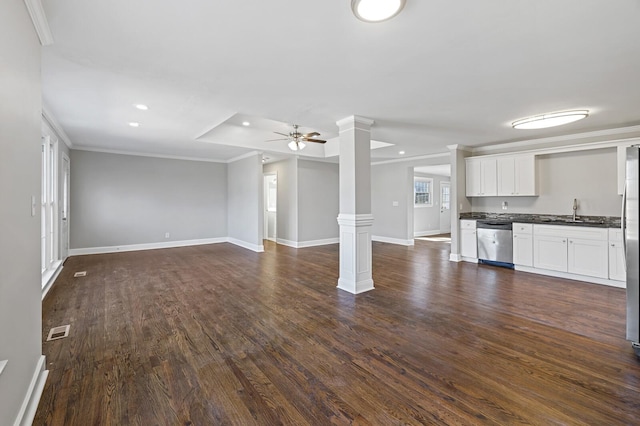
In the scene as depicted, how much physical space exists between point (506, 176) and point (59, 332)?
22.7ft

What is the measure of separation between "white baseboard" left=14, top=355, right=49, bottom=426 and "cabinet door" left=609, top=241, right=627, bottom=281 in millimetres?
6390

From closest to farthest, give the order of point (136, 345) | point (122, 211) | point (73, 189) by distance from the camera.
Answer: point (136, 345)
point (73, 189)
point (122, 211)

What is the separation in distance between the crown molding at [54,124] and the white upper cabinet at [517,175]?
23.8ft

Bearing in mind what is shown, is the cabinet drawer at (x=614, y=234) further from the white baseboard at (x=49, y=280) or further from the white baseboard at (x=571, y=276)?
the white baseboard at (x=49, y=280)

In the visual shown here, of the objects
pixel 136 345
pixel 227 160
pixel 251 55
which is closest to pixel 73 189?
pixel 227 160

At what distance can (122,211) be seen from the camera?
7.10m

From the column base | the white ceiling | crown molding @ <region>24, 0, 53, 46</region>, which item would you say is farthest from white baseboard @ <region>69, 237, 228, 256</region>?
crown molding @ <region>24, 0, 53, 46</region>

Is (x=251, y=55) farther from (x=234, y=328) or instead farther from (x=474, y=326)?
(x=474, y=326)

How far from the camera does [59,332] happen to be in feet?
9.25

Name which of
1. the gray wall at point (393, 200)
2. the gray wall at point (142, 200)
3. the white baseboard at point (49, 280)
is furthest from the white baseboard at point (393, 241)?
the white baseboard at point (49, 280)

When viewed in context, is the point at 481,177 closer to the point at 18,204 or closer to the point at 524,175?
the point at 524,175

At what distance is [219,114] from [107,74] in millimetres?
1398

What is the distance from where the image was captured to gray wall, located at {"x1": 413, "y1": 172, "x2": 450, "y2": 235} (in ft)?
33.6

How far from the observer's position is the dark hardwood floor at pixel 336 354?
1781 mm
